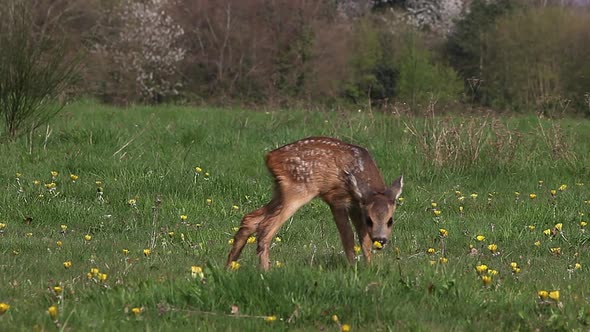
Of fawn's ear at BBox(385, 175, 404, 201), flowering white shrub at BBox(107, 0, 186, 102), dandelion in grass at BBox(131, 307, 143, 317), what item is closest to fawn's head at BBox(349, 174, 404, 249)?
fawn's ear at BBox(385, 175, 404, 201)

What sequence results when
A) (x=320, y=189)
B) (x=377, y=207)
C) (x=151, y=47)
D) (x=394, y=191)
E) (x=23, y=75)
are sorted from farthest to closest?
1. (x=151, y=47)
2. (x=23, y=75)
3. (x=320, y=189)
4. (x=394, y=191)
5. (x=377, y=207)

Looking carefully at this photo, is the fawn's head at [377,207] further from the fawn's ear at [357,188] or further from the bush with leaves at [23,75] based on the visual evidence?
the bush with leaves at [23,75]

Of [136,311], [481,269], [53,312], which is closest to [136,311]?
[136,311]

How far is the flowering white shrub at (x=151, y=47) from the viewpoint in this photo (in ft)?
125

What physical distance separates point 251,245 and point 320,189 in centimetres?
151

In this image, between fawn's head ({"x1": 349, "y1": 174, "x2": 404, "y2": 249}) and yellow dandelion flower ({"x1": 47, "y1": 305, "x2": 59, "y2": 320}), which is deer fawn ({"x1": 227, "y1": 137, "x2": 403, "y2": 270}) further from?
yellow dandelion flower ({"x1": 47, "y1": 305, "x2": 59, "y2": 320})

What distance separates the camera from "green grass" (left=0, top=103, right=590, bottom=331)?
4965 mm

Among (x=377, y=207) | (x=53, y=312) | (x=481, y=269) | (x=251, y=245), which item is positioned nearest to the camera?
(x=53, y=312)

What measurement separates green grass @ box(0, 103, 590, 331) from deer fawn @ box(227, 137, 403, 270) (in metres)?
0.23

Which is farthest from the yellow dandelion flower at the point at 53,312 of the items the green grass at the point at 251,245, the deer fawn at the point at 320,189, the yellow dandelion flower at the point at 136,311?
the deer fawn at the point at 320,189

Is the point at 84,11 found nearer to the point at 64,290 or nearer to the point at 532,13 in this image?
the point at 532,13

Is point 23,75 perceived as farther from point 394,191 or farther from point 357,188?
point 394,191

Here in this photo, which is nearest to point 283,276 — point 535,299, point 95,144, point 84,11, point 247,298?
point 247,298

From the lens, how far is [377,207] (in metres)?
6.30
